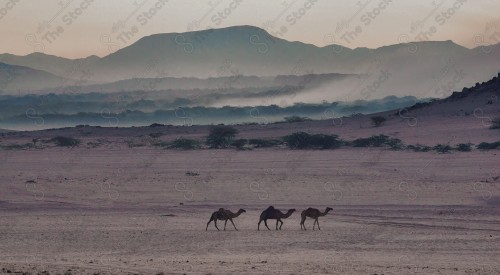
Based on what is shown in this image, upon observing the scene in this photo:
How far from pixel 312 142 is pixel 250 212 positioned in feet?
75.6

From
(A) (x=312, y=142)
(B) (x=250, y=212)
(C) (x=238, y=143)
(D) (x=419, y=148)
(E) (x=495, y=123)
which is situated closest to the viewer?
(B) (x=250, y=212)

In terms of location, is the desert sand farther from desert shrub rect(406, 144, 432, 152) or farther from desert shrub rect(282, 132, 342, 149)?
desert shrub rect(406, 144, 432, 152)

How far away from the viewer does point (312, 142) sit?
49.3 meters

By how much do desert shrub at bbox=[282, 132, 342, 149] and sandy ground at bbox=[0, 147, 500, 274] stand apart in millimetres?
2339

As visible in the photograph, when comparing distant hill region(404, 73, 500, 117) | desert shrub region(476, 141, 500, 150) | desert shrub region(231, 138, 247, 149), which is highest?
distant hill region(404, 73, 500, 117)

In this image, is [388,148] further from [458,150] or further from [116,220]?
[116,220]

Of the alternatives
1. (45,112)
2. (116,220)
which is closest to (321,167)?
(116,220)

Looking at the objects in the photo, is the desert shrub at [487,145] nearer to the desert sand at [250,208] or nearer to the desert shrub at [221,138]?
the desert sand at [250,208]

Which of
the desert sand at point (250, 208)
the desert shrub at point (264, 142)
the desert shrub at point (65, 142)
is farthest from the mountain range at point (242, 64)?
the desert sand at point (250, 208)

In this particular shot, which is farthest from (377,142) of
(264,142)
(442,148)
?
(264,142)

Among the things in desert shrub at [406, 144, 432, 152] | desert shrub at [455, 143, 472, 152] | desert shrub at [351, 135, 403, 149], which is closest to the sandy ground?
desert shrub at [406, 144, 432, 152]

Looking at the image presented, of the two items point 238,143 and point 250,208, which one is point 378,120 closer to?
point 238,143

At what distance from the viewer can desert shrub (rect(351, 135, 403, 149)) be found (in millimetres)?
47794

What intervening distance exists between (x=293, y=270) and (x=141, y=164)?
85.5 feet
